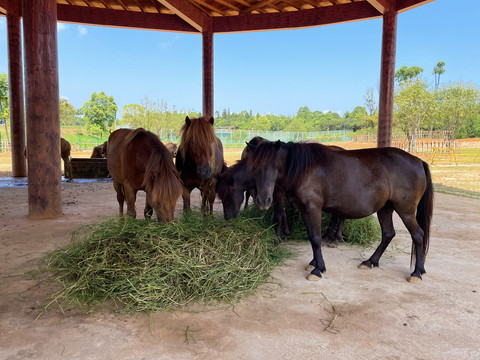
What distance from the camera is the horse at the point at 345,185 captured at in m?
3.19

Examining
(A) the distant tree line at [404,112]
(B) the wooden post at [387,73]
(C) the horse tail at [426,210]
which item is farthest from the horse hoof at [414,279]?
(A) the distant tree line at [404,112]

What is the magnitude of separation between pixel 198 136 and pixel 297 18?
7.46 m

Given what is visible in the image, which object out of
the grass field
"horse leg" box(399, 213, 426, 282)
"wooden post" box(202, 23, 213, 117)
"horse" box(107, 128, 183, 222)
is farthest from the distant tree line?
"horse leg" box(399, 213, 426, 282)

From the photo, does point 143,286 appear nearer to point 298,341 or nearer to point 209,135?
point 298,341

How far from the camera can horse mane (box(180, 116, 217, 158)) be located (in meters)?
3.99

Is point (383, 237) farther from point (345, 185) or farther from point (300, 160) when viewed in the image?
point (300, 160)

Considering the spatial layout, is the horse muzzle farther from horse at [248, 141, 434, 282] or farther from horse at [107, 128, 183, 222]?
horse at [248, 141, 434, 282]

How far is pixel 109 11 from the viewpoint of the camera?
985cm

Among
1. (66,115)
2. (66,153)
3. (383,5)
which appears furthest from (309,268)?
(66,115)

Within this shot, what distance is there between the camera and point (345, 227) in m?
Result: 4.43

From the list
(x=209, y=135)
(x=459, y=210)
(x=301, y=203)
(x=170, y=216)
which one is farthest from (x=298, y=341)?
(x=459, y=210)

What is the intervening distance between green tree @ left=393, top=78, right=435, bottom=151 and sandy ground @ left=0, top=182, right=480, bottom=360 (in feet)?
88.3

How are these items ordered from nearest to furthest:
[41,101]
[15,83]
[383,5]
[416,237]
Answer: [416,237] → [41,101] → [383,5] → [15,83]

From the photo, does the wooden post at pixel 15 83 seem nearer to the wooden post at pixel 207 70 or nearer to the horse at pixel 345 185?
the wooden post at pixel 207 70
